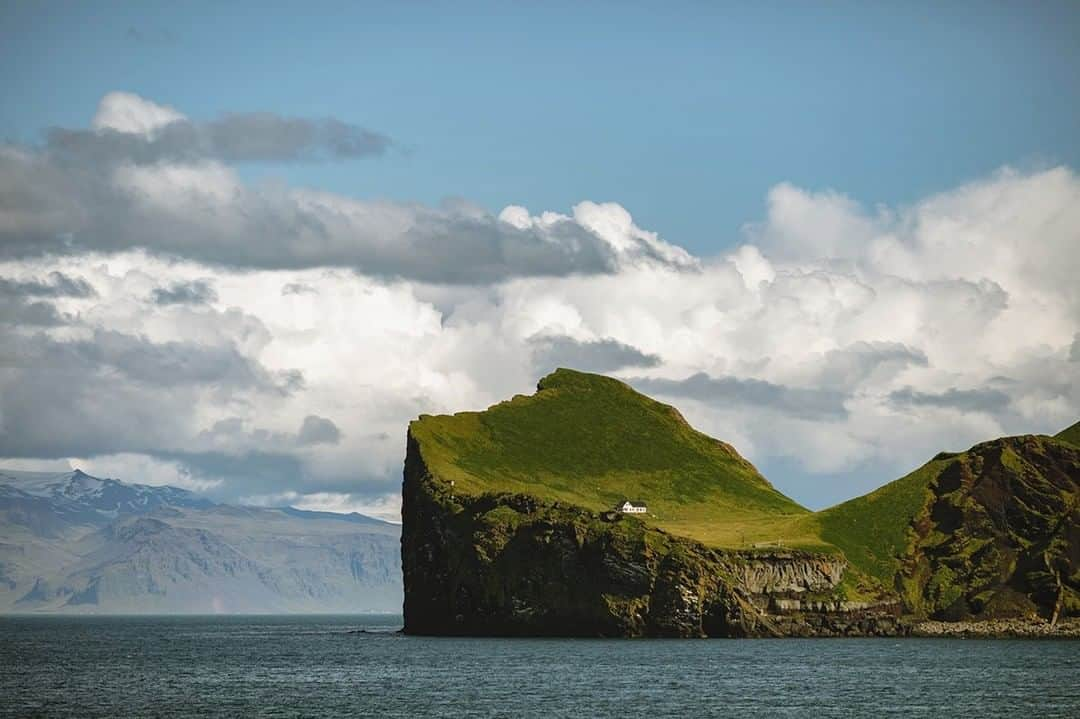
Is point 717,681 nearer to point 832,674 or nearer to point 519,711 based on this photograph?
point 832,674

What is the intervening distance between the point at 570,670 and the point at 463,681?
18.5m

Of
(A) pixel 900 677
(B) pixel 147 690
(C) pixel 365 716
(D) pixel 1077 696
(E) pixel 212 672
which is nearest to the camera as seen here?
(C) pixel 365 716

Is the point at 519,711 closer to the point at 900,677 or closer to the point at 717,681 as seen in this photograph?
the point at 717,681

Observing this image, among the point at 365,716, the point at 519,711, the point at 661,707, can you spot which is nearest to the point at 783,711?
the point at 661,707

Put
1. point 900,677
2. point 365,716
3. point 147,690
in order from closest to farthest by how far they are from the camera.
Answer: point 365,716, point 147,690, point 900,677

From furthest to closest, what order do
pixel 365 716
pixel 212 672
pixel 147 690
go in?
pixel 212 672
pixel 147 690
pixel 365 716

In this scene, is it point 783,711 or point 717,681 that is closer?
point 783,711

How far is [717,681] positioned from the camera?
6786 inches

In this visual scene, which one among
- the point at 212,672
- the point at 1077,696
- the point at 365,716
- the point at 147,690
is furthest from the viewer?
the point at 212,672

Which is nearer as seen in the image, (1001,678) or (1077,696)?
(1077,696)

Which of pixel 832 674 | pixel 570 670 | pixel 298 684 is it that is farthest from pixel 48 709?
pixel 832 674

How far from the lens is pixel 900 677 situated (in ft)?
584

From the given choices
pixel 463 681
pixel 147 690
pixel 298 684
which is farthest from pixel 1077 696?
pixel 147 690

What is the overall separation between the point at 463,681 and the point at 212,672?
38.7m
